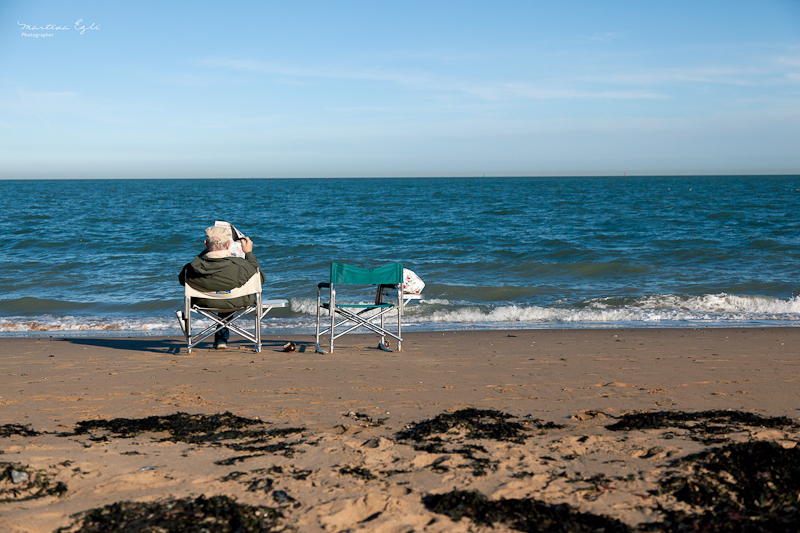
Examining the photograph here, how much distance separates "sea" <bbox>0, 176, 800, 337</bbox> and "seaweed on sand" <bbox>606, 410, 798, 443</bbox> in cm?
Answer: 480

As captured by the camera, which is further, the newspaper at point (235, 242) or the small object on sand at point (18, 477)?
the newspaper at point (235, 242)

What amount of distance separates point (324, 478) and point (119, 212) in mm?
Result: 32787

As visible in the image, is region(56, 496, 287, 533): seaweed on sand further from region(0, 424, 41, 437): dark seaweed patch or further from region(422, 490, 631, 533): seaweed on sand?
region(0, 424, 41, 437): dark seaweed patch

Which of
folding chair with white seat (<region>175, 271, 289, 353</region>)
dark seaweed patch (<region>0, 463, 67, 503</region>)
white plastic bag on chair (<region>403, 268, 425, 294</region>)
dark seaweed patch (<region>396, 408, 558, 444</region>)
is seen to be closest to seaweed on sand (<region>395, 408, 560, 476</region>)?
dark seaweed patch (<region>396, 408, 558, 444</region>)

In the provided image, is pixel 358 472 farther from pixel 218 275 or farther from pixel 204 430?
pixel 218 275

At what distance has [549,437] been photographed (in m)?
3.51

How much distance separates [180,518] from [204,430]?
123cm

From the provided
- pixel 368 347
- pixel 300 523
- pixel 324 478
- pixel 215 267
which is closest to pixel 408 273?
pixel 368 347

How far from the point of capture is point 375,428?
375cm

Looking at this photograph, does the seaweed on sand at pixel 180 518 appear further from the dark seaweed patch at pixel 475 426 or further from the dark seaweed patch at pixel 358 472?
the dark seaweed patch at pixel 475 426

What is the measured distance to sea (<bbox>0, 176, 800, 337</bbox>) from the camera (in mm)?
9617

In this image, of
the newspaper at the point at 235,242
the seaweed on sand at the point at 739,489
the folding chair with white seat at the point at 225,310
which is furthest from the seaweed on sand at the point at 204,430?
the newspaper at the point at 235,242

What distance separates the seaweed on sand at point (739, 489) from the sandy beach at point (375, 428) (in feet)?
0.24

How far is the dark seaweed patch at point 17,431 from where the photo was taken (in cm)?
362
